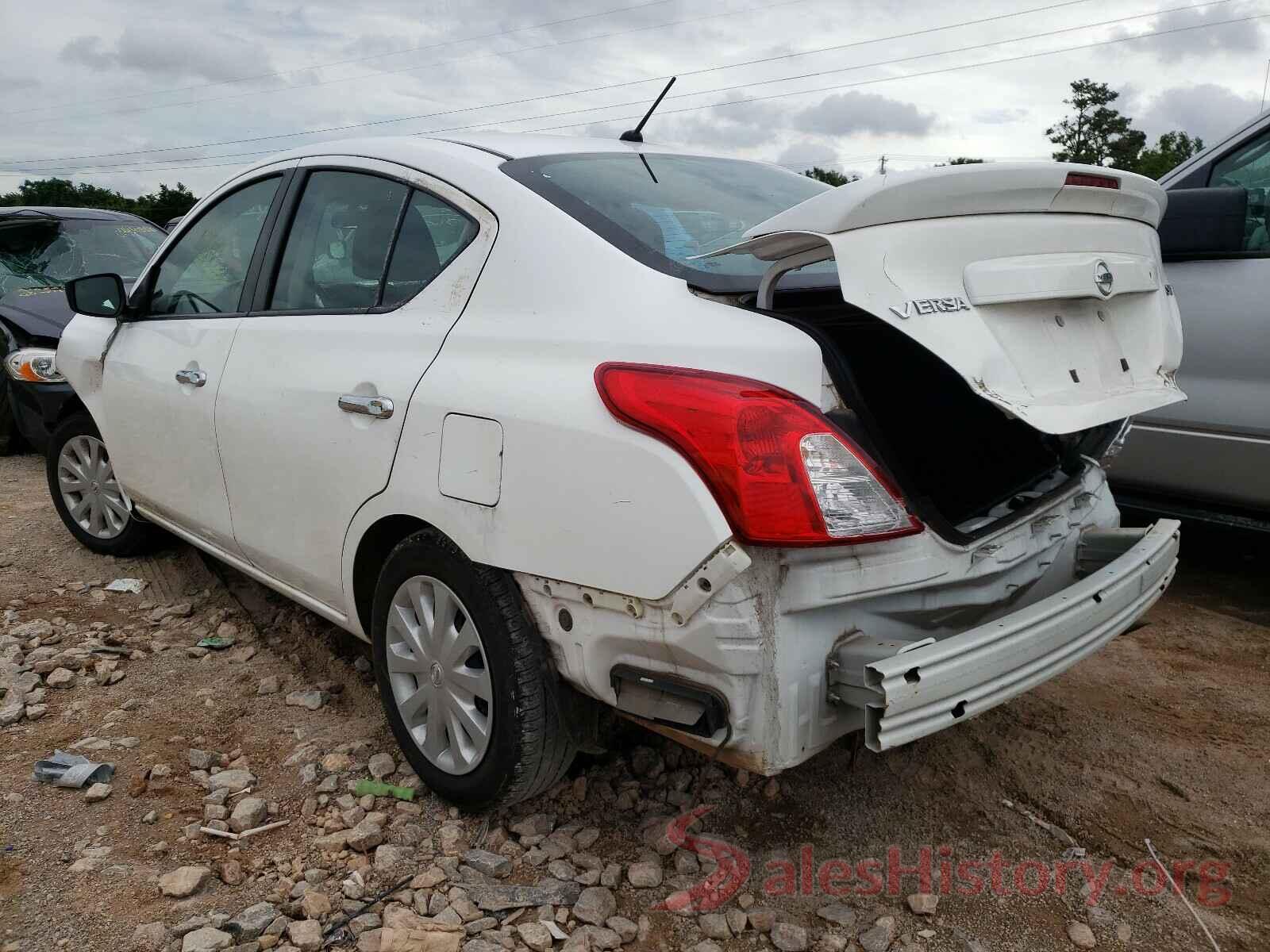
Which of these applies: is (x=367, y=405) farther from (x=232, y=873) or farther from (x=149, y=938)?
(x=149, y=938)

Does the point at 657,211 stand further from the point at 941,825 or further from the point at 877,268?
the point at 941,825

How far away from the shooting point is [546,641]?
223 cm

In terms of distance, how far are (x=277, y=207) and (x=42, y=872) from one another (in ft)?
6.55

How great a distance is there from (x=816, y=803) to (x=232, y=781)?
1597 mm

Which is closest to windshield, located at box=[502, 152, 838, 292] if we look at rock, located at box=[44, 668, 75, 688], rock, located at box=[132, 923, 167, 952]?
rock, located at box=[132, 923, 167, 952]

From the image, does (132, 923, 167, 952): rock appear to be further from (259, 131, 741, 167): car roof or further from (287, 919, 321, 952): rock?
(259, 131, 741, 167): car roof

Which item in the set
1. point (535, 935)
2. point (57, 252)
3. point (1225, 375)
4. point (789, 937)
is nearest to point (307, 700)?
point (535, 935)

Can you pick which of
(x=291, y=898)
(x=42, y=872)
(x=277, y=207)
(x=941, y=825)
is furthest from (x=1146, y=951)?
(x=277, y=207)

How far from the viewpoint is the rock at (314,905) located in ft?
7.38

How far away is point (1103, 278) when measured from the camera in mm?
2262

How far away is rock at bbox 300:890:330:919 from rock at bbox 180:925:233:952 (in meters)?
0.16

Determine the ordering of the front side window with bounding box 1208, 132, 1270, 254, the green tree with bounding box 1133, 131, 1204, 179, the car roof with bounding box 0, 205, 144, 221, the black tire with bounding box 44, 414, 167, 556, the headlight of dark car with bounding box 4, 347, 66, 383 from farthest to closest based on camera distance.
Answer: the green tree with bounding box 1133, 131, 1204, 179
the car roof with bounding box 0, 205, 144, 221
the headlight of dark car with bounding box 4, 347, 66, 383
the black tire with bounding box 44, 414, 167, 556
the front side window with bounding box 1208, 132, 1270, 254

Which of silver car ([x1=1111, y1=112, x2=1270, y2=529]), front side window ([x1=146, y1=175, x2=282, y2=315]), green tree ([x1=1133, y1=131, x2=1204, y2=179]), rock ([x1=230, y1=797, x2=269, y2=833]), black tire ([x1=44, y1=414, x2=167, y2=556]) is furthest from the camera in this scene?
green tree ([x1=1133, y1=131, x2=1204, y2=179])

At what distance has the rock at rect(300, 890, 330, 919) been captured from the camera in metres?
2.25
